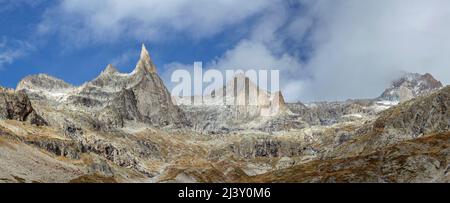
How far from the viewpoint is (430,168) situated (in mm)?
174750

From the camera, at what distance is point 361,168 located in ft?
642
